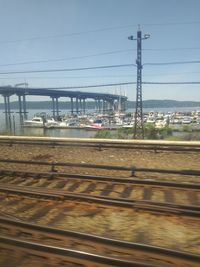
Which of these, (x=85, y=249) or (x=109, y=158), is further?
(x=109, y=158)

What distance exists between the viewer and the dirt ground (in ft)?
38.0

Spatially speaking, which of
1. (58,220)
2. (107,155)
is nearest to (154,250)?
(58,220)

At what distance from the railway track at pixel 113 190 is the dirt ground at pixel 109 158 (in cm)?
119

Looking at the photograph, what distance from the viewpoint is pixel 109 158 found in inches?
548

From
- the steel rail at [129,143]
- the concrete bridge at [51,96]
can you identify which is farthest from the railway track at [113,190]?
the concrete bridge at [51,96]

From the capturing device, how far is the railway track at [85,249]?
4.80m

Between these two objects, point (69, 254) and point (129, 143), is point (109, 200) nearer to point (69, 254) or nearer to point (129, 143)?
point (69, 254)

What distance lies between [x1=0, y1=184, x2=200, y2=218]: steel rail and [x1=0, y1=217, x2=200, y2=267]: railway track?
7.16ft

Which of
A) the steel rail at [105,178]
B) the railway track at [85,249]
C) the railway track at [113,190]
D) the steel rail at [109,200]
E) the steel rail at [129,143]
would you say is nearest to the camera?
the railway track at [85,249]

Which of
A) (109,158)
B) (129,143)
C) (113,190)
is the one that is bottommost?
(113,190)

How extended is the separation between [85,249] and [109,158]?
872 centimetres

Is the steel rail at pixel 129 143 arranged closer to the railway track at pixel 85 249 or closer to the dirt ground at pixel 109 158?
the dirt ground at pixel 109 158

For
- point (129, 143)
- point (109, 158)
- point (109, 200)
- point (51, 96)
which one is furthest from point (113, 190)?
point (51, 96)

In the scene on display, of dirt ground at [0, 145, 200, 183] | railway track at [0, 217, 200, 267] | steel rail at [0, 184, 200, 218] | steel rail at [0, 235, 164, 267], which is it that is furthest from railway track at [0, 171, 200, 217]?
steel rail at [0, 235, 164, 267]
